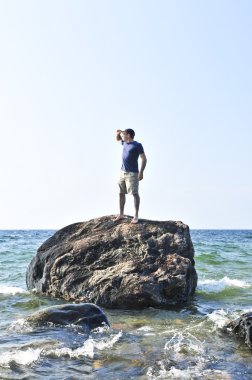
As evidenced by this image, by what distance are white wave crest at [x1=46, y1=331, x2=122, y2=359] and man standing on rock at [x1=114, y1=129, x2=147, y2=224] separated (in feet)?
14.3

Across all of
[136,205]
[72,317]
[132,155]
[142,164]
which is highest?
[132,155]

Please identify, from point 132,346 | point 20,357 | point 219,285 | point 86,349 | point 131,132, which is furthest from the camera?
point 219,285

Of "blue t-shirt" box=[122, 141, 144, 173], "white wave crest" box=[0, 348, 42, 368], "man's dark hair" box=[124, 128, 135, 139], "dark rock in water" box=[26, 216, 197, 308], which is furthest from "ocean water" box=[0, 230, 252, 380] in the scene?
"man's dark hair" box=[124, 128, 135, 139]

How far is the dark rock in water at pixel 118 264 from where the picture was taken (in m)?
9.16

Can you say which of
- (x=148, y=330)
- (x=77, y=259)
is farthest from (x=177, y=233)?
(x=148, y=330)

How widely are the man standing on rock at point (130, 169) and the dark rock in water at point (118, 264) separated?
58cm

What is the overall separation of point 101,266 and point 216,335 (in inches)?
133

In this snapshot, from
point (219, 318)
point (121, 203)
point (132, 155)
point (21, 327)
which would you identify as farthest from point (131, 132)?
point (21, 327)

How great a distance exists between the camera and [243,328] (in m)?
6.84

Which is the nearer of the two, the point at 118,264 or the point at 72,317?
the point at 72,317

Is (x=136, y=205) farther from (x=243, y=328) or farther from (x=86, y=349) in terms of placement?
(x=86, y=349)

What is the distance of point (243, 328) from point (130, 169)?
5052 millimetres

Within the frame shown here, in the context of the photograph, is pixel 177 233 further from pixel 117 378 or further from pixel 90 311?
pixel 117 378

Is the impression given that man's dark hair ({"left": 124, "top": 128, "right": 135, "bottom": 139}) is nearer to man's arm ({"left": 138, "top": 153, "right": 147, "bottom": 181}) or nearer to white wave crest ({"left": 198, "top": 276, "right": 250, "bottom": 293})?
man's arm ({"left": 138, "top": 153, "right": 147, "bottom": 181})
